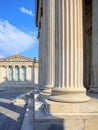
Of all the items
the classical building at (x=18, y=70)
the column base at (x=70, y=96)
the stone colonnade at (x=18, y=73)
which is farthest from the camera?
the stone colonnade at (x=18, y=73)

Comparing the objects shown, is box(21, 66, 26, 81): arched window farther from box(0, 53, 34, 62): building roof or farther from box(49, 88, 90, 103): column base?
box(49, 88, 90, 103): column base

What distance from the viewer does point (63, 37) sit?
13.3 m

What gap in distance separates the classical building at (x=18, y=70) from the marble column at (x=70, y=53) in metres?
131

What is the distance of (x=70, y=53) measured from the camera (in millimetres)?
13109

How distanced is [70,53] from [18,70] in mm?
133898

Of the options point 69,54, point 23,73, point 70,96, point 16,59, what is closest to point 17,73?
point 23,73

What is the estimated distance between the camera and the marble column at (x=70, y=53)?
43.0 ft

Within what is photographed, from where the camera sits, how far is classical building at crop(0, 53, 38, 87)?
476 feet

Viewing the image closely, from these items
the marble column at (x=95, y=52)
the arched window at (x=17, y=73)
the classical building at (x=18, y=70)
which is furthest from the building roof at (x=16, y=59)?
the marble column at (x=95, y=52)

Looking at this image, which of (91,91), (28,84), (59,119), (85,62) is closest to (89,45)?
(85,62)

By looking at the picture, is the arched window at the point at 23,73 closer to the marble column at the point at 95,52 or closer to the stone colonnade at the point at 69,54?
the marble column at the point at 95,52

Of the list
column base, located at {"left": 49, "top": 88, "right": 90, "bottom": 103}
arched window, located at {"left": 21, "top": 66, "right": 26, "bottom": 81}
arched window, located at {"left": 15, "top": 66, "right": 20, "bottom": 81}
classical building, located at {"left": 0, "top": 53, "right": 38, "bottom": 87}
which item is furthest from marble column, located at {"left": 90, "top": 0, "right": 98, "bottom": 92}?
arched window, located at {"left": 15, "top": 66, "right": 20, "bottom": 81}

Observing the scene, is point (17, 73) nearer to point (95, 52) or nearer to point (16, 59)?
point (16, 59)

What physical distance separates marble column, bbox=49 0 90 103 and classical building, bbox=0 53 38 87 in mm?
131389
